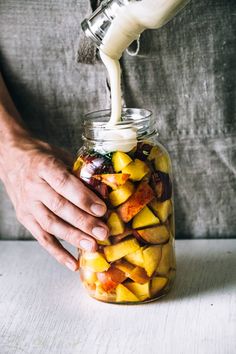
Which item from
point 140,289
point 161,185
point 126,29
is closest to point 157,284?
point 140,289

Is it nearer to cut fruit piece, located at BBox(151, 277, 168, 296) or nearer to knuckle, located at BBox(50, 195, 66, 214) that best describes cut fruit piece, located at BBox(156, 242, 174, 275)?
cut fruit piece, located at BBox(151, 277, 168, 296)

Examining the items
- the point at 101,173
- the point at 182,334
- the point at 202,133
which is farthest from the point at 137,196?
the point at 202,133

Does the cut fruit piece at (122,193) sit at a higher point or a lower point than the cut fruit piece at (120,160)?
lower

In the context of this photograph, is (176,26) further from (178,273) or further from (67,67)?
(178,273)

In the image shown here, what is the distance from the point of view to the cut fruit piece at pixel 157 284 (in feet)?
2.91

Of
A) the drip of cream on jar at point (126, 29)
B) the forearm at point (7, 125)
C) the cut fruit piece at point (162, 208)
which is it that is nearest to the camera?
the drip of cream on jar at point (126, 29)

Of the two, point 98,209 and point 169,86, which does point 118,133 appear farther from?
point 169,86

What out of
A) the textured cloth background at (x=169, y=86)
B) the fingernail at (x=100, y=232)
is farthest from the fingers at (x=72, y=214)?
the textured cloth background at (x=169, y=86)

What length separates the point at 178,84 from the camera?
1.08m

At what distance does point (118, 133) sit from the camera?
864 mm

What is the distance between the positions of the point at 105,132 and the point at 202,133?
272mm

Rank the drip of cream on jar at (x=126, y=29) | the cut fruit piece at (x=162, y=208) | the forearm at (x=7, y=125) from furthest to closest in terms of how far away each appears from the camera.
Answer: the forearm at (x=7, y=125), the cut fruit piece at (x=162, y=208), the drip of cream on jar at (x=126, y=29)

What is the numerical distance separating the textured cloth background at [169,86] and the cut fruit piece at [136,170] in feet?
0.83

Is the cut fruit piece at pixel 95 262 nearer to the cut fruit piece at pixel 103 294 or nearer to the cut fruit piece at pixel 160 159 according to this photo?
the cut fruit piece at pixel 103 294
